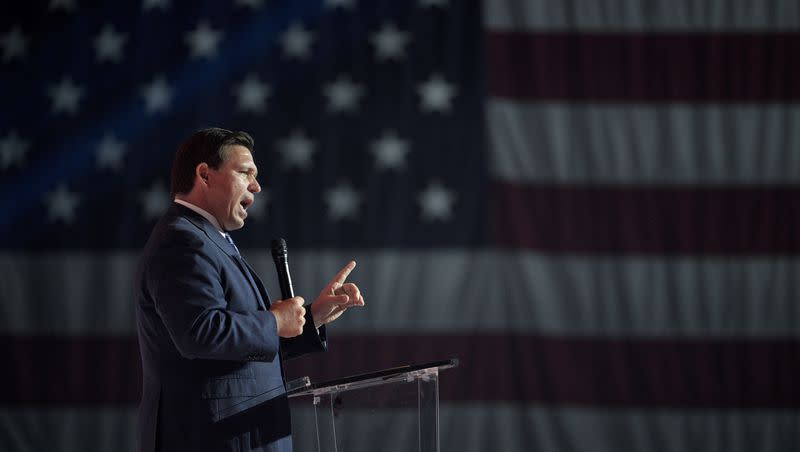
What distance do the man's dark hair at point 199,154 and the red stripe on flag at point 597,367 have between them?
1.93 m

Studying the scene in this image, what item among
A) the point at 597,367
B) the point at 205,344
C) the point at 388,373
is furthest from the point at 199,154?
the point at 597,367

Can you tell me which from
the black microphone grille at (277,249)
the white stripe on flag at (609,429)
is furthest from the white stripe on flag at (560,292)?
the black microphone grille at (277,249)

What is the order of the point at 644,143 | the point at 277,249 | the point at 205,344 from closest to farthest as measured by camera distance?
→ the point at 205,344
the point at 277,249
the point at 644,143

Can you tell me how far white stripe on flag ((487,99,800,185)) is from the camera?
12.1ft

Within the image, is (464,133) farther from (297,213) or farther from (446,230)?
(297,213)

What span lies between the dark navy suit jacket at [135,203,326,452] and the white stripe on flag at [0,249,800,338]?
195cm

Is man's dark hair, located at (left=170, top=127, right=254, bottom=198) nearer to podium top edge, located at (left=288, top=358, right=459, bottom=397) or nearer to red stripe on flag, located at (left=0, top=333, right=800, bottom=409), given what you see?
podium top edge, located at (left=288, top=358, right=459, bottom=397)

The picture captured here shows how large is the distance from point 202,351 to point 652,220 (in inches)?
103

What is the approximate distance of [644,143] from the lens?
3707 mm

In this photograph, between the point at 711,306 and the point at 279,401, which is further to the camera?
the point at 711,306

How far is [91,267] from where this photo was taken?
146 inches

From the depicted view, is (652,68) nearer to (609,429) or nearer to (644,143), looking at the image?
(644,143)

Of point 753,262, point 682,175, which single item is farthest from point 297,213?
point 753,262

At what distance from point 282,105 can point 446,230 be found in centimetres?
91
